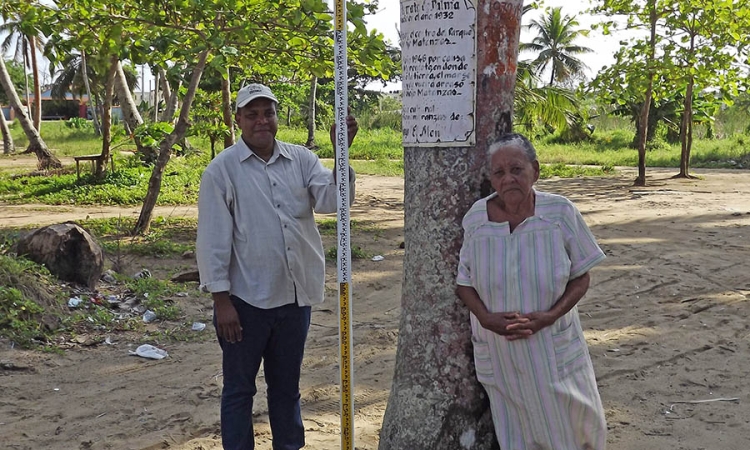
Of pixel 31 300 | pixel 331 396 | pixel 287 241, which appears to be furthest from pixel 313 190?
A: pixel 31 300

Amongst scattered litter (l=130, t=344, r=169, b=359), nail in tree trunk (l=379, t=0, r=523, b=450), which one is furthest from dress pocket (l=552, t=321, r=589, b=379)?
scattered litter (l=130, t=344, r=169, b=359)

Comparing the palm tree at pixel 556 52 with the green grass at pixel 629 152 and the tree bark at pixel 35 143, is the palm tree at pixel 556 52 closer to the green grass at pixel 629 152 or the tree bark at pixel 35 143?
the green grass at pixel 629 152

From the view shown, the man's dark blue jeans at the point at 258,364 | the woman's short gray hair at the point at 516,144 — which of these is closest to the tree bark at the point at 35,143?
the man's dark blue jeans at the point at 258,364

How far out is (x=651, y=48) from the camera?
16422 millimetres

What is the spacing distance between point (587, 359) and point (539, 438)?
344 millimetres

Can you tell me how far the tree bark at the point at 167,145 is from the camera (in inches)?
394

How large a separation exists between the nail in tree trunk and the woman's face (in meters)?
0.32

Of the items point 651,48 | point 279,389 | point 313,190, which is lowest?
point 279,389

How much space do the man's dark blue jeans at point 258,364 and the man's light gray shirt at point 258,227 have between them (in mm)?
72

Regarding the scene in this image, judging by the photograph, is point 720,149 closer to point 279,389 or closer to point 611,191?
point 611,191

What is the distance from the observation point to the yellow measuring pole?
295cm

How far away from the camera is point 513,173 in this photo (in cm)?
274

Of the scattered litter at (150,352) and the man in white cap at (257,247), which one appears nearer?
the man in white cap at (257,247)

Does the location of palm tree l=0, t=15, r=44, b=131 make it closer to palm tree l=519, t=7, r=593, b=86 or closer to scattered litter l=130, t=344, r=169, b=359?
scattered litter l=130, t=344, r=169, b=359
